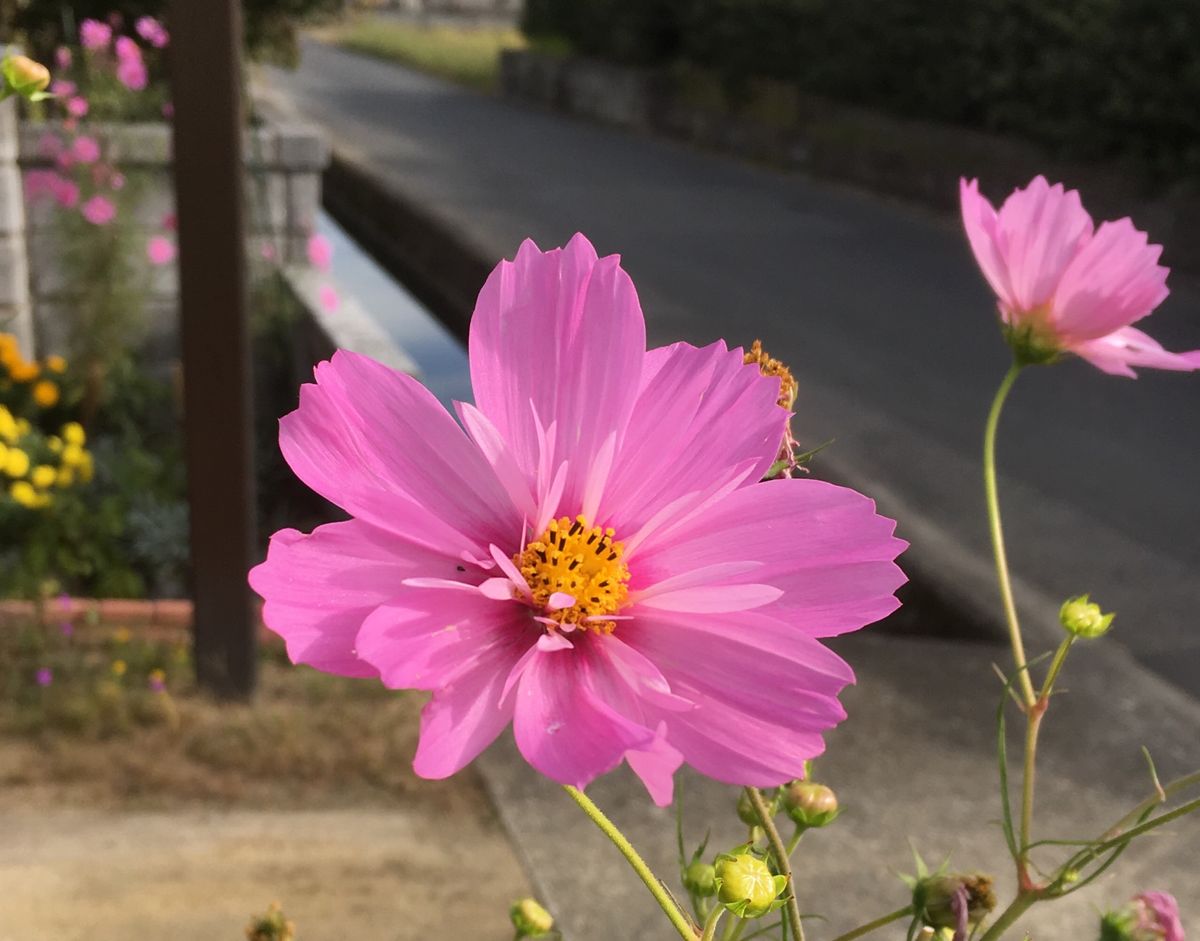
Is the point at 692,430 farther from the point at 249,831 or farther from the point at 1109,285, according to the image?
the point at 249,831

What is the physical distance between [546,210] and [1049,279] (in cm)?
888

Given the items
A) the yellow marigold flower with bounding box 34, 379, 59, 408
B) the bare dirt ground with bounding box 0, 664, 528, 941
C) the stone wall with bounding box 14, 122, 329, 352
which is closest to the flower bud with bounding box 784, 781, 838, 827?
the bare dirt ground with bounding box 0, 664, 528, 941

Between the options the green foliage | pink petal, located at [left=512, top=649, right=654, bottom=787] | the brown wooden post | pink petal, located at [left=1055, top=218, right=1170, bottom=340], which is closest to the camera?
pink petal, located at [left=512, top=649, right=654, bottom=787]

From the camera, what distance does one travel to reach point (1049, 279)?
24.1 inches

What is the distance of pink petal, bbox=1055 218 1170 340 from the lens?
1.89 feet

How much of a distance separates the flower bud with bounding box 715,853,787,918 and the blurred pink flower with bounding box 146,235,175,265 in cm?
402

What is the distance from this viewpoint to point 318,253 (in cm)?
456

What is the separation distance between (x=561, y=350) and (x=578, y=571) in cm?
7

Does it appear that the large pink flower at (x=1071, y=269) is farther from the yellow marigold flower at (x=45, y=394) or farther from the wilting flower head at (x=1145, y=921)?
the yellow marigold flower at (x=45, y=394)

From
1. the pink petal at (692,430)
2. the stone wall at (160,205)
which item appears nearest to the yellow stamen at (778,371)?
the pink petal at (692,430)

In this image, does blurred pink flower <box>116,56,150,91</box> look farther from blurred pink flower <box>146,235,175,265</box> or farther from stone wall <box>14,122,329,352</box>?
blurred pink flower <box>146,235,175,265</box>

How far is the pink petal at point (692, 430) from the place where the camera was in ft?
1.40

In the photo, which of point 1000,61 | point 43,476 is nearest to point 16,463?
point 43,476

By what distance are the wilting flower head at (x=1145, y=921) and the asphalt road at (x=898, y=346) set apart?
8.79ft
